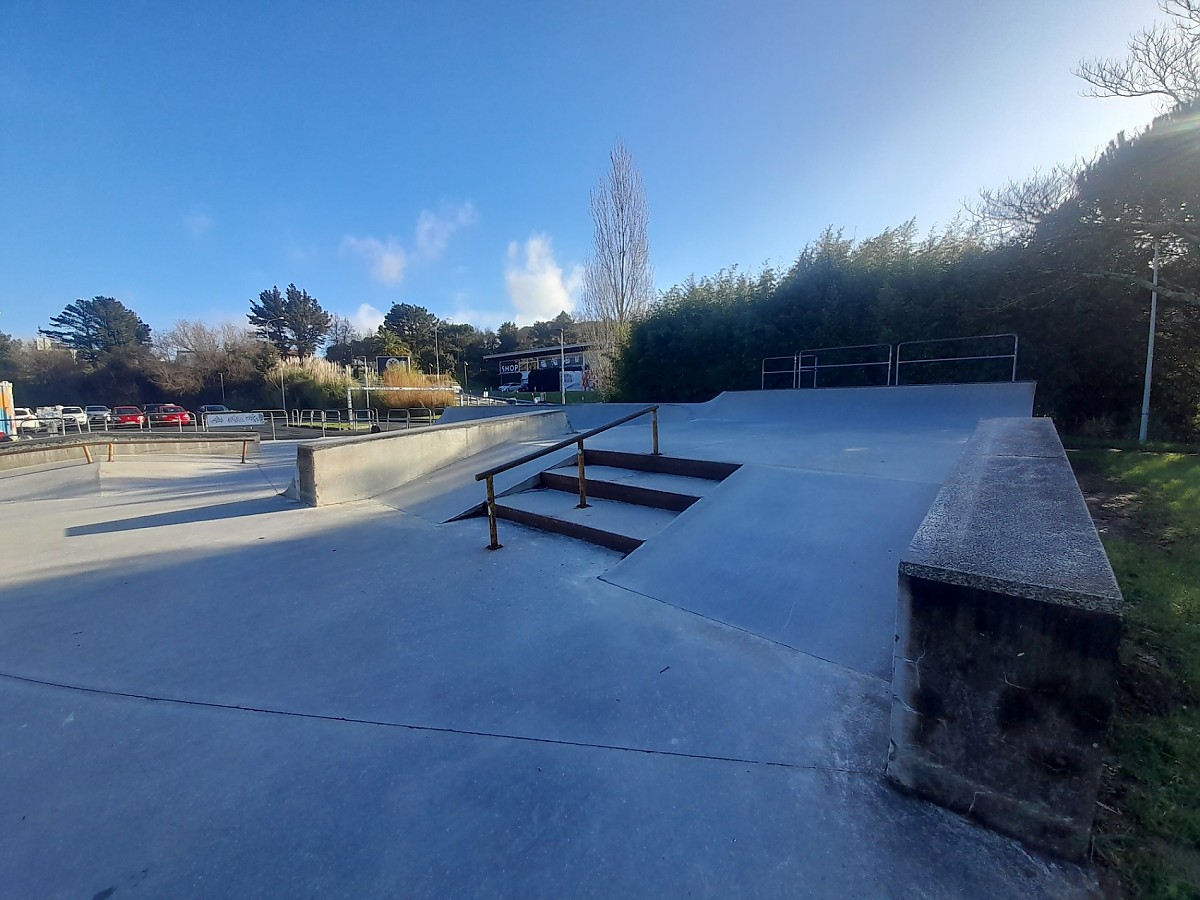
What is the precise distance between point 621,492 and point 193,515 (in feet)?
15.4

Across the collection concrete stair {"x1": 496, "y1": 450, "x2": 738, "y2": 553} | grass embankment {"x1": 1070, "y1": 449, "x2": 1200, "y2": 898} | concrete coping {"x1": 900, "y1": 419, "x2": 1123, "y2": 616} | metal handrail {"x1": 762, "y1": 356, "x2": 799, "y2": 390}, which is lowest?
grass embankment {"x1": 1070, "y1": 449, "x2": 1200, "y2": 898}

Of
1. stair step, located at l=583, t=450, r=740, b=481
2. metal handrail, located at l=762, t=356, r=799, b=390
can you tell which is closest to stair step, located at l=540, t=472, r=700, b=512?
stair step, located at l=583, t=450, r=740, b=481

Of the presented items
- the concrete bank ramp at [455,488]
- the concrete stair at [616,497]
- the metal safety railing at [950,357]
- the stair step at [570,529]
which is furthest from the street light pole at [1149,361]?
the concrete bank ramp at [455,488]

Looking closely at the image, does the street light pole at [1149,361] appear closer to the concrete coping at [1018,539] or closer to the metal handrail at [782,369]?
the metal handrail at [782,369]

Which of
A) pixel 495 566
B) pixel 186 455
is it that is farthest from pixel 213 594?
pixel 186 455

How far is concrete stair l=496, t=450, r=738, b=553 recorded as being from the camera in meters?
3.82

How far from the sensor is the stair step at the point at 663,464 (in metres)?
4.48

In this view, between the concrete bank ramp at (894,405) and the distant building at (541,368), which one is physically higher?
the distant building at (541,368)

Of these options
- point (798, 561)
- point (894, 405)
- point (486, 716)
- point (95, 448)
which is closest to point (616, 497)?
point (798, 561)

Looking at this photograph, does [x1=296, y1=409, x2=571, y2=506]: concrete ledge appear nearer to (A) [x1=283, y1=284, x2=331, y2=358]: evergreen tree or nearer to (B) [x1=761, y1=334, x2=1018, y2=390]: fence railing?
(B) [x1=761, y1=334, x2=1018, y2=390]: fence railing

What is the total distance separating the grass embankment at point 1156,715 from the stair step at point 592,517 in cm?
243

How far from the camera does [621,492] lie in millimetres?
4477

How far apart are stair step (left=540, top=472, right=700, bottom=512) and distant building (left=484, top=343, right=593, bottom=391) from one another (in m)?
29.7

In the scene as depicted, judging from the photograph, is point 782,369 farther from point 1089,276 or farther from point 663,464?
point 663,464
